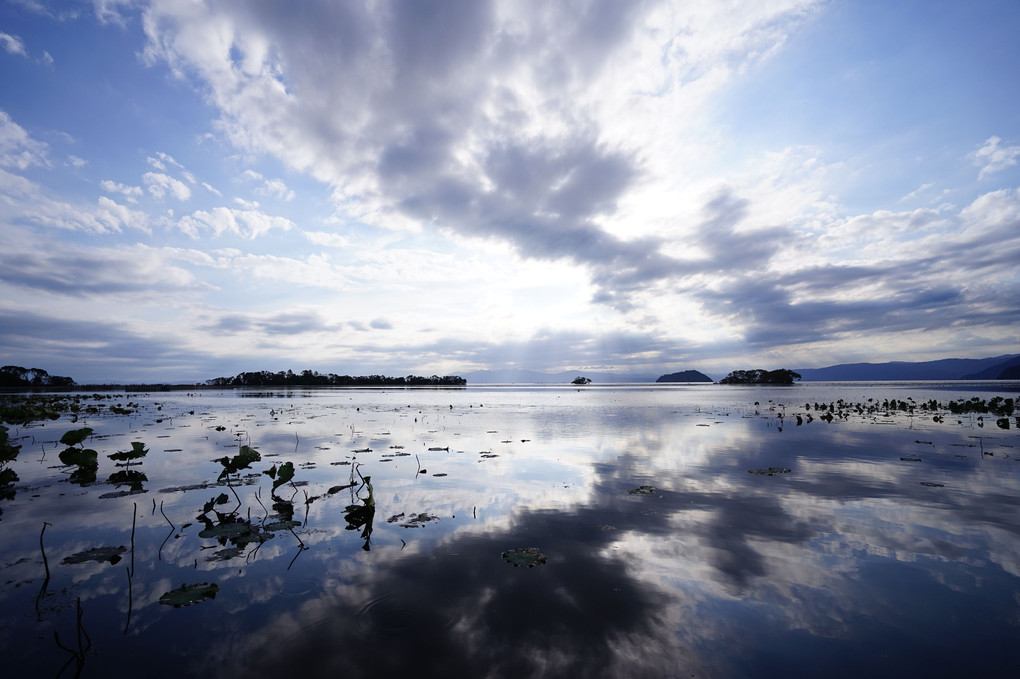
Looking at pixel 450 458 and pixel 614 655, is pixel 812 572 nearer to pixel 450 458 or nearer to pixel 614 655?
pixel 614 655

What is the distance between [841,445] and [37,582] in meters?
24.5

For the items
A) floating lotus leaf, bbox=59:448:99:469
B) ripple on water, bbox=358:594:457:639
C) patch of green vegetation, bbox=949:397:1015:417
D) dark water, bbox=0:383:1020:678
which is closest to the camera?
dark water, bbox=0:383:1020:678

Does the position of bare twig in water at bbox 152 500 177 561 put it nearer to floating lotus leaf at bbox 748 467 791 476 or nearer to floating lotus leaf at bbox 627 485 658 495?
floating lotus leaf at bbox 627 485 658 495

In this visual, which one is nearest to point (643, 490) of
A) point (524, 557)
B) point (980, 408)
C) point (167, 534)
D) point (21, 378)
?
point (524, 557)

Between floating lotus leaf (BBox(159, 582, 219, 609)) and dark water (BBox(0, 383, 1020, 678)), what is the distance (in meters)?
0.07

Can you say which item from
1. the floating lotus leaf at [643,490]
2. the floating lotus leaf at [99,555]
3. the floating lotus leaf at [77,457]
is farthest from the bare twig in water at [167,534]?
the floating lotus leaf at [643,490]

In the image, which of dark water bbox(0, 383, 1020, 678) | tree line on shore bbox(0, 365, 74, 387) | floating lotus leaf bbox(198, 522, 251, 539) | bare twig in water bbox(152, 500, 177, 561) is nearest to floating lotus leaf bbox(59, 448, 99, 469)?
dark water bbox(0, 383, 1020, 678)

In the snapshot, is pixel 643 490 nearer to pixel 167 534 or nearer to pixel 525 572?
pixel 525 572

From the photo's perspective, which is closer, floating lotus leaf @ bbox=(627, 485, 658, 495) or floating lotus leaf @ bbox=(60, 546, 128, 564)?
floating lotus leaf @ bbox=(60, 546, 128, 564)

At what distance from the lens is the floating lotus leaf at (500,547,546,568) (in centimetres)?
691

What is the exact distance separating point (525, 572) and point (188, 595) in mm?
4778

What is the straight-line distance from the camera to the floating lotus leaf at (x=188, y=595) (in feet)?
18.8

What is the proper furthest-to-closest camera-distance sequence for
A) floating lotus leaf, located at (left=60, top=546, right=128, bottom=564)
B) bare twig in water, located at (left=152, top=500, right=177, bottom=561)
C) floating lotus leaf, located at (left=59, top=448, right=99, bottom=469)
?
floating lotus leaf, located at (left=59, top=448, right=99, bottom=469) < bare twig in water, located at (left=152, top=500, right=177, bottom=561) < floating lotus leaf, located at (left=60, top=546, right=128, bottom=564)

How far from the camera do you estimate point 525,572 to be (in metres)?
6.64
